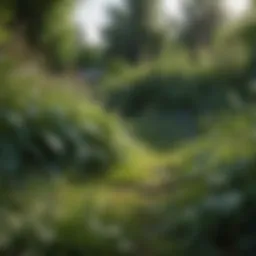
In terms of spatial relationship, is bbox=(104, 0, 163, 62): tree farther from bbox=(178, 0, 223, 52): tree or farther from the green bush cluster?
the green bush cluster

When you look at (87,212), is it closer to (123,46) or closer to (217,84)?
(217,84)

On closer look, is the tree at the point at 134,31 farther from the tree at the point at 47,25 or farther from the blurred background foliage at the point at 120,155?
the tree at the point at 47,25

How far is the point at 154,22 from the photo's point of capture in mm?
20859

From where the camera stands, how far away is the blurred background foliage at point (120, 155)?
491 cm

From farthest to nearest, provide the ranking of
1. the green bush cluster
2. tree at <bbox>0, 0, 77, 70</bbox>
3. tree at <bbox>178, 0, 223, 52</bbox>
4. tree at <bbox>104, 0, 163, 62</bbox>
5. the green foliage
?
1. tree at <bbox>104, 0, 163, 62</bbox>
2. tree at <bbox>178, 0, 223, 52</bbox>
3. tree at <bbox>0, 0, 77, 70</bbox>
4. the green foliage
5. the green bush cluster

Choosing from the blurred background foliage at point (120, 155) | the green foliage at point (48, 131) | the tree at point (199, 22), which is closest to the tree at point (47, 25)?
the blurred background foliage at point (120, 155)

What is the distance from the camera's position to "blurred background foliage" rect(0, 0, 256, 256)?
491 centimetres

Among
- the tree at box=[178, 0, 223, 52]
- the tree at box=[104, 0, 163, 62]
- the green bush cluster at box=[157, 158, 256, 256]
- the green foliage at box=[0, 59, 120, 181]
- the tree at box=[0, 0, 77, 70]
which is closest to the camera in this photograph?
the green bush cluster at box=[157, 158, 256, 256]

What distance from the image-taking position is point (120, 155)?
802cm

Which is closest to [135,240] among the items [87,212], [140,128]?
[87,212]

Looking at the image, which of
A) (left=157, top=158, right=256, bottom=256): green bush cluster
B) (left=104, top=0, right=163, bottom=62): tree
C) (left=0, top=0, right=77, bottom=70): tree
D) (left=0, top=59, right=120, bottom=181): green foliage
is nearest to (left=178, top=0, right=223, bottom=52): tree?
(left=104, top=0, right=163, bottom=62): tree

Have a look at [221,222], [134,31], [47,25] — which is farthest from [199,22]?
[221,222]

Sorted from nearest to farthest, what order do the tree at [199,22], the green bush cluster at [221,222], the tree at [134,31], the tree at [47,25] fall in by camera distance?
the green bush cluster at [221,222], the tree at [47,25], the tree at [199,22], the tree at [134,31]

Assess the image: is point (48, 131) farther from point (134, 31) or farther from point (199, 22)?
point (134, 31)
